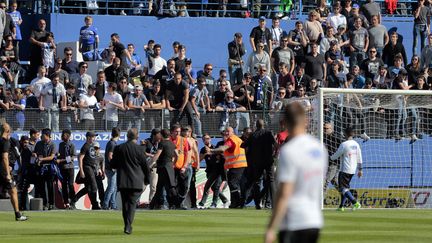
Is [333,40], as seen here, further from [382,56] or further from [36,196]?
[36,196]

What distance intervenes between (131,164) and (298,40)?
605 inches

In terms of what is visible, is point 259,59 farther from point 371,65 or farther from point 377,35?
point 377,35

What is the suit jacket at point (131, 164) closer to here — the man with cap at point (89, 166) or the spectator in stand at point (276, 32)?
the man with cap at point (89, 166)

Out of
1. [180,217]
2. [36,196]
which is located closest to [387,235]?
[180,217]

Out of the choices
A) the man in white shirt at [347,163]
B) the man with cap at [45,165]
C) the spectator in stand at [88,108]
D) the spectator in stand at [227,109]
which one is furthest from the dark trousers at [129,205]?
the spectator in stand at [227,109]

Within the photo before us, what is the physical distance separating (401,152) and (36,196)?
9.18 m

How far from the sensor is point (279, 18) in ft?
119

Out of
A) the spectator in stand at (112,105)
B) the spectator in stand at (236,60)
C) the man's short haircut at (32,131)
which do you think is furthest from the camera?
the spectator in stand at (236,60)

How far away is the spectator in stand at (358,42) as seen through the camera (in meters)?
34.2

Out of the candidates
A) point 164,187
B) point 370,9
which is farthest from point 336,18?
point 164,187

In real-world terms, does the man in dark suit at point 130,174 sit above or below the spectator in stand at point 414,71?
below

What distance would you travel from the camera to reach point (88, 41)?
3250 centimetres

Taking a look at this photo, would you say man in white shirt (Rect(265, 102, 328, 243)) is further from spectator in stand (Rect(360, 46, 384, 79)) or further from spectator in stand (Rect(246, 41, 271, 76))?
spectator in stand (Rect(360, 46, 384, 79))

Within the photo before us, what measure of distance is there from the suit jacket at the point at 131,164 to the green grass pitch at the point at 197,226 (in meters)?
0.90
